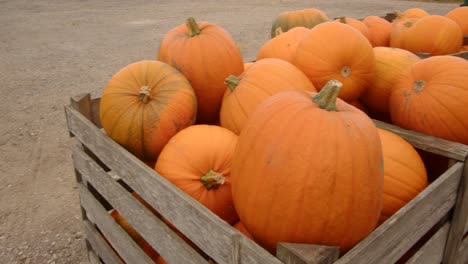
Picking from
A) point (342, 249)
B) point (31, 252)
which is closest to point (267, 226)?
point (342, 249)

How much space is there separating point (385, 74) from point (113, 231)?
1484 millimetres

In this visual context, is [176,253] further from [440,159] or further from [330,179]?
[440,159]

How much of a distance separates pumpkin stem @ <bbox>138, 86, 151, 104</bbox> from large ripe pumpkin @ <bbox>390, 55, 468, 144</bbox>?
1086 millimetres

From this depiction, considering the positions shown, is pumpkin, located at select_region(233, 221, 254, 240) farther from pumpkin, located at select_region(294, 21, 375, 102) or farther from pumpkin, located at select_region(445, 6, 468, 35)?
pumpkin, located at select_region(445, 6, 468, 35)

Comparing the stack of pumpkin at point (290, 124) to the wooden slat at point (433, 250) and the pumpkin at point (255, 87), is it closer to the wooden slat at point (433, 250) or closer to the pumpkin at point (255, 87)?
the pumpkin at point (255, 87)

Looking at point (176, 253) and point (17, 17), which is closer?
point (176, 253)

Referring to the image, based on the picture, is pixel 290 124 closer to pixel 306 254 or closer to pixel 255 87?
pixel 306 254

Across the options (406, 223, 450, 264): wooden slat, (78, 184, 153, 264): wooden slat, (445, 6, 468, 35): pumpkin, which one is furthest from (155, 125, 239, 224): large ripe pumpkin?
(445, 6, 468, 35): pumpkin

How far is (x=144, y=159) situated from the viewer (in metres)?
1.71

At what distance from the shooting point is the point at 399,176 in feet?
4.59

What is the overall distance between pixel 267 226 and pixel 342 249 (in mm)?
219

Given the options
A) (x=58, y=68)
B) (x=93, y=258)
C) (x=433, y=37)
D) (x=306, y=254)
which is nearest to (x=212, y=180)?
(x=306, y=254)

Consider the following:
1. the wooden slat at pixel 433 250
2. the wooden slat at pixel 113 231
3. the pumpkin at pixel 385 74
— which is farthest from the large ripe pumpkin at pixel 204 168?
the pumpkin at pixel 385 74

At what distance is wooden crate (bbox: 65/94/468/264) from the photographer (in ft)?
3.31
